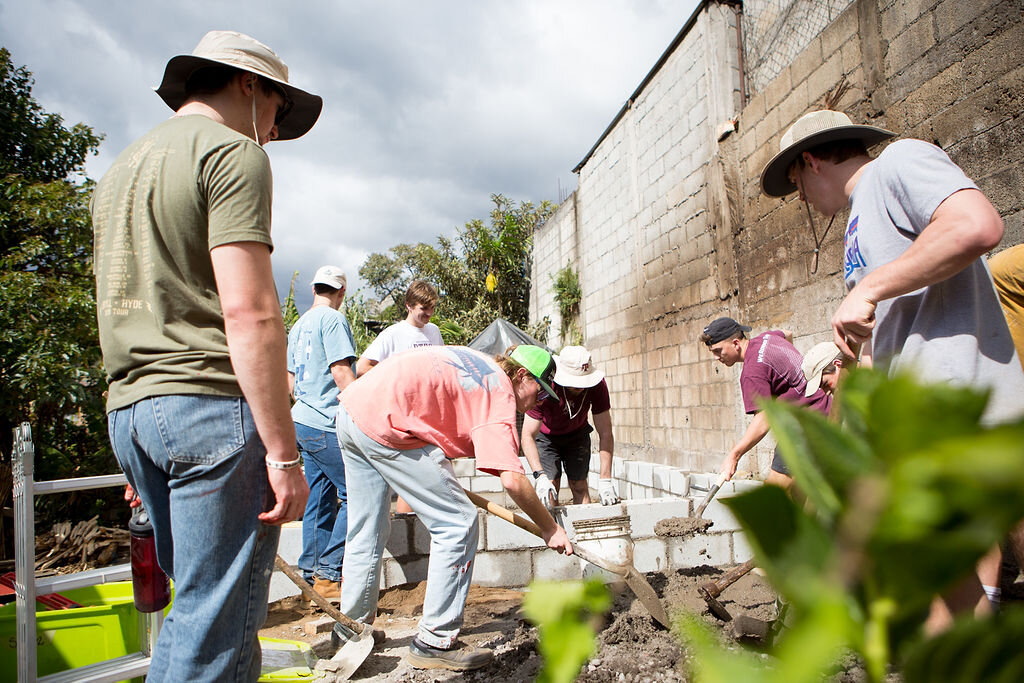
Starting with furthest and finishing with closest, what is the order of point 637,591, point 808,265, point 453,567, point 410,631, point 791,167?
point 808,265 → point 410,631 → point 637,591 → point 453,567 → point 791,167

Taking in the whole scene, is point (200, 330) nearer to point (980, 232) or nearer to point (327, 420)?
point (980, 232)

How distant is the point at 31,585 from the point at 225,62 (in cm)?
184

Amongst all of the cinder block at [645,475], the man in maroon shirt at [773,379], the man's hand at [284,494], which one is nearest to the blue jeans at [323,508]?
the man's hand at [284,494]

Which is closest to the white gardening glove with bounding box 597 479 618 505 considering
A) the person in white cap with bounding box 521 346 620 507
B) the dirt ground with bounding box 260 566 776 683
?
the person in white cap with bounding box 521 346 620 507

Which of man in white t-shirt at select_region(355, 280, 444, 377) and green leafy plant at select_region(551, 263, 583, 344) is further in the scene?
green leafy plant at select_region(551, 263, 583, 344)

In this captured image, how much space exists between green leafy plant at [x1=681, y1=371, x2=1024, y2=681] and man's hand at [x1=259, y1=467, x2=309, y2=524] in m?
1.32

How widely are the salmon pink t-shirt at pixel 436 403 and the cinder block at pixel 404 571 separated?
1.58 meters

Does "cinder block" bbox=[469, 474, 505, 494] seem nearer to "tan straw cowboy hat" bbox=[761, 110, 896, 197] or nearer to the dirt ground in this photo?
the dirt ground

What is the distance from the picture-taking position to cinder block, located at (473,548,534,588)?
13.2ft

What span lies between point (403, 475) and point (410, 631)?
1180mm

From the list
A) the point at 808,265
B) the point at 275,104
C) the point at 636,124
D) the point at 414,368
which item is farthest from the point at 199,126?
the point at 636,124

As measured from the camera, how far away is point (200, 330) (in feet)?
4.66

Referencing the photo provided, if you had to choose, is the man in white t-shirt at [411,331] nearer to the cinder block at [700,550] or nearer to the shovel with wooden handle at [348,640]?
the shovel with wooden handle at [348,640]

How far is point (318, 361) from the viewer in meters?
3.76
